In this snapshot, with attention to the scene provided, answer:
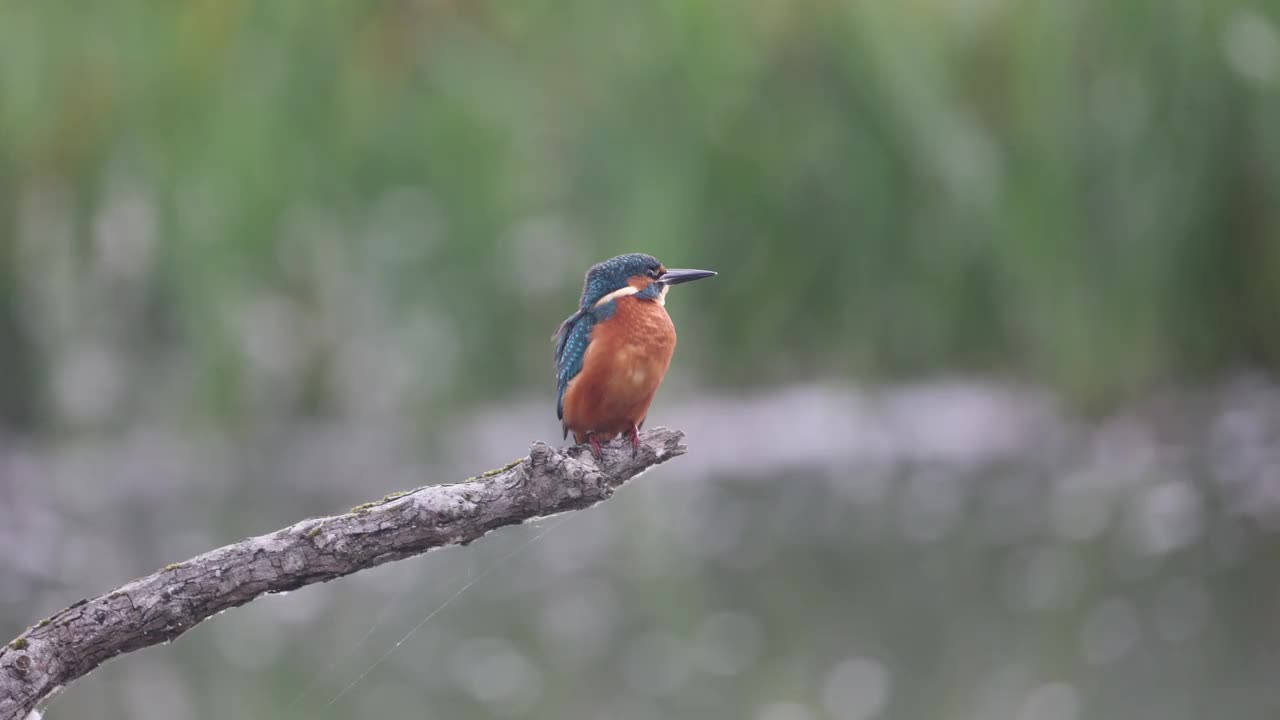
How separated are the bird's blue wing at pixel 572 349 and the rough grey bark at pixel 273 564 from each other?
0.45 meters

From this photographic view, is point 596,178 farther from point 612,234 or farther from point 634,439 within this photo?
point 634,439

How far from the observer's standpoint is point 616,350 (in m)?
2.17

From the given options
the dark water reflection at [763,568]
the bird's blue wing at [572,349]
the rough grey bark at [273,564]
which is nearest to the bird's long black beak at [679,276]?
the bird's blue wing at [572,349]

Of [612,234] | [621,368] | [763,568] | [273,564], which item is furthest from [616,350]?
[612,234]

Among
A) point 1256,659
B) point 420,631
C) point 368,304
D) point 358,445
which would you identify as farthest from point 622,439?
point 358,445

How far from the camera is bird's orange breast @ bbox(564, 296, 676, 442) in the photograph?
7.11ft

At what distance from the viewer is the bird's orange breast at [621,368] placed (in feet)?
7.11

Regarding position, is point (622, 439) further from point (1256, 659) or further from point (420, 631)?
point (420, 631)

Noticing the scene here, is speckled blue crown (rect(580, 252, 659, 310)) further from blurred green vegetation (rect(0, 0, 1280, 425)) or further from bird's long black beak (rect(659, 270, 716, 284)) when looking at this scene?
blurred green vegetation (rect(0, 0, 1280, 425))

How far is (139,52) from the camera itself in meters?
7.99

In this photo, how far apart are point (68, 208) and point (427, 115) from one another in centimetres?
200

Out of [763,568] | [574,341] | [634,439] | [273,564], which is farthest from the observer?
[763,568]

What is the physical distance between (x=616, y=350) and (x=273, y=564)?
0.64m

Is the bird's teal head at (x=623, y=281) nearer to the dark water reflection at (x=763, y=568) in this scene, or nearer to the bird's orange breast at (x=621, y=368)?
the bird's orange breast at (x=621, y=368)
